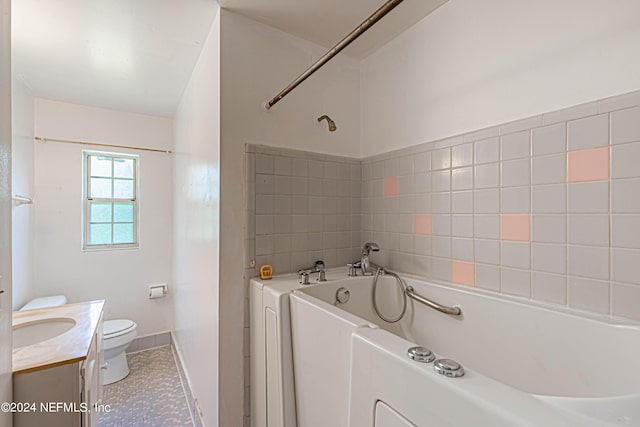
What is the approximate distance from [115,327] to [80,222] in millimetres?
1010

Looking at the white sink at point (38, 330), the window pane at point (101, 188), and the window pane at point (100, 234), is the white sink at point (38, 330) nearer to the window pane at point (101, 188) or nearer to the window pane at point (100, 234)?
the window pane at point (100, 234)

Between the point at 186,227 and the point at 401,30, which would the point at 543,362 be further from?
the point at 186,227

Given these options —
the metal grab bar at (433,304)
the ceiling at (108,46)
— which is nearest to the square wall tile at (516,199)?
the metal grab bar at (433,304)

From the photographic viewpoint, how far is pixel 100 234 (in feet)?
8.70

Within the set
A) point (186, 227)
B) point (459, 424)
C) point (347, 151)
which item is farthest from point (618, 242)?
point (186, 227)

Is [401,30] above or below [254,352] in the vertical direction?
above

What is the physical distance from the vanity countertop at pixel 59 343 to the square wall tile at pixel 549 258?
1824 mm

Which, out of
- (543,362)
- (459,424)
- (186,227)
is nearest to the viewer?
(459,424)

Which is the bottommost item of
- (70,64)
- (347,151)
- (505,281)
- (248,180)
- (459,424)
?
(459,424)

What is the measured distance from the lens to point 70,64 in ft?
6.15

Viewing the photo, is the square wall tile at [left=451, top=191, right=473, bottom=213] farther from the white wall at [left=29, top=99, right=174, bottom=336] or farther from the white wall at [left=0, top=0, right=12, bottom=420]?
the white wall at [left=29, top=99, right=174, bottom=336]

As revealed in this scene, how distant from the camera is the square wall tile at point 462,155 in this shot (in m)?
1.33

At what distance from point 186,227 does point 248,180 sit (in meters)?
1.01

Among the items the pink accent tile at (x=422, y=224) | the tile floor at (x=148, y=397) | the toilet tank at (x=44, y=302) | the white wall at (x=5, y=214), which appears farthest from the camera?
the toilet tank at (x=44, y=302)
